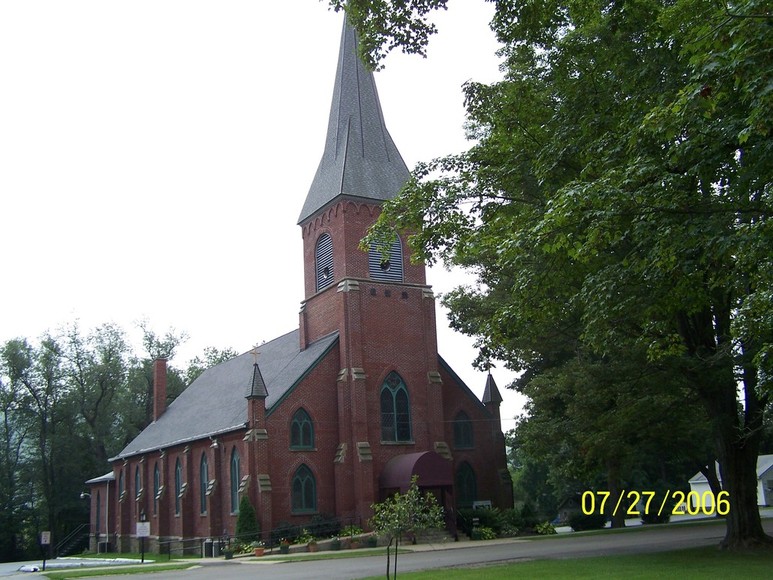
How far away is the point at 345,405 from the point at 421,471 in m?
4.70

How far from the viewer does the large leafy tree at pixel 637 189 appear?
42.0 ft

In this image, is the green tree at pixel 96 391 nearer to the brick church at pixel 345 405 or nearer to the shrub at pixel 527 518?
the brick church at pixel 345 405

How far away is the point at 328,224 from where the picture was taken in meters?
39.8

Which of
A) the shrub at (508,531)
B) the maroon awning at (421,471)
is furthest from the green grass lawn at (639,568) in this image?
the shrub at (508,531)

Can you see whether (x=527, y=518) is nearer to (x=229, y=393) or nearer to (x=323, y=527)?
(x=323, y=527)

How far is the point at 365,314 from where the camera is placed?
37.5 meters

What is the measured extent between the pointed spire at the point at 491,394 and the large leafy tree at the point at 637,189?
60.2ft

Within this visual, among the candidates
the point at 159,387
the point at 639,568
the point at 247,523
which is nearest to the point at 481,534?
the point at 247,523

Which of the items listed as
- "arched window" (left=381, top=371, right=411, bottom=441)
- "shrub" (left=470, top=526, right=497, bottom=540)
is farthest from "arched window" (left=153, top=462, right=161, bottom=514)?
"shrub" (left=470, top=526, right=497, bottom=540)

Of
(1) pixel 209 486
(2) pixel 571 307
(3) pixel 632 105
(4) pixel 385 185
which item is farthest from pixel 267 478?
(3) pixel 632 105

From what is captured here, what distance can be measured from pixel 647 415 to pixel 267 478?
55.0 ft

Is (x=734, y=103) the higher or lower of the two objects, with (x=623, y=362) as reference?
higher

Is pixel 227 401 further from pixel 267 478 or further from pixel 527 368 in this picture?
pixel 527 368

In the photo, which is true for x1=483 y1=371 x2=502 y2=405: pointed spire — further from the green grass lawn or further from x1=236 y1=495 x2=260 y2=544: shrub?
the green grass lawn
